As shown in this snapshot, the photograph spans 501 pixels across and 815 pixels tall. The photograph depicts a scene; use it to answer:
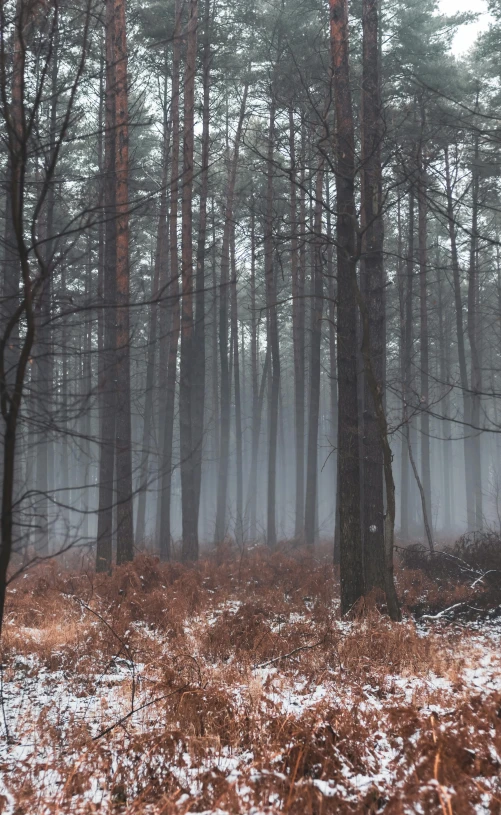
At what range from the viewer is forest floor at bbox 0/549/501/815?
3.28m

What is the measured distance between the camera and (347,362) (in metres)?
8.49

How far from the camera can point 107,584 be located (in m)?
9.48

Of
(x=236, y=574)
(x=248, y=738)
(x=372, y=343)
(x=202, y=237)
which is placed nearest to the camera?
(x=248, y=738)

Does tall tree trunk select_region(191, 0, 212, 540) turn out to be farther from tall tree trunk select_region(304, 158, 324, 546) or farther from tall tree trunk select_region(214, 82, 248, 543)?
tall tree trunk select_region(304, 158, 324, 546)

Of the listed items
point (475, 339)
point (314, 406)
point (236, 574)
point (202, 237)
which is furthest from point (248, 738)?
point (475, 339)

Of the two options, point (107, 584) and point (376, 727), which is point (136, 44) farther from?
point (376, 727)

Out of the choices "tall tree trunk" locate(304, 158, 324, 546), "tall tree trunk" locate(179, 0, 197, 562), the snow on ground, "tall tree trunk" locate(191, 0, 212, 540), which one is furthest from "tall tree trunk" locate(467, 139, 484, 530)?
the snow on ground

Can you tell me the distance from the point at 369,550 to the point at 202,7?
16029 mm

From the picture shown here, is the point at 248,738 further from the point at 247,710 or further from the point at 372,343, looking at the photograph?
the point at 372,343

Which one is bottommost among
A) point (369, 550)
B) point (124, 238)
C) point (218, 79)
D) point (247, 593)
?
point (247, 593)

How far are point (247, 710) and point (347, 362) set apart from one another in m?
5.14

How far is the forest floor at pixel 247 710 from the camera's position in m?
3.28

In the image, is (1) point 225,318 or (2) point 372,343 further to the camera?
(1) point 225,318

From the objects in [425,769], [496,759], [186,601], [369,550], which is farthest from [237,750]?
[369,550]
